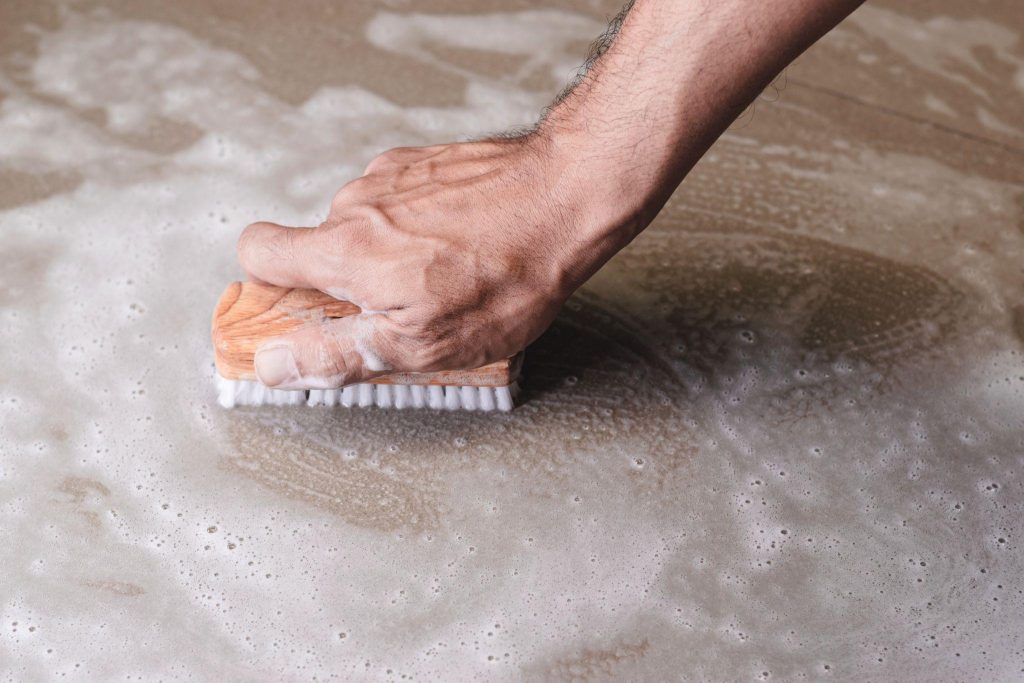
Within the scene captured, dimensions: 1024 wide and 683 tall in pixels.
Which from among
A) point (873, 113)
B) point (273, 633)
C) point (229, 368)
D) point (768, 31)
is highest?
point (768, 31)

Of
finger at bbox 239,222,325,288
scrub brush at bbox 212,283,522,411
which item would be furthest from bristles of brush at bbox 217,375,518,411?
finger at bbox 239,222,325,288

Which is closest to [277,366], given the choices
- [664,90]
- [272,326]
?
[272,326]

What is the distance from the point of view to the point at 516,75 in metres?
1.44

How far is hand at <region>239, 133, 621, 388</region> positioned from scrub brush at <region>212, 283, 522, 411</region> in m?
0.03

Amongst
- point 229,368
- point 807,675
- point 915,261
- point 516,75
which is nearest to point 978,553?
point 807,675

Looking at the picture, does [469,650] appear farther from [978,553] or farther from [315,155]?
[315,155]

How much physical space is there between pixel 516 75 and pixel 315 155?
12.6 inches

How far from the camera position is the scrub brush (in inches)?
38.9

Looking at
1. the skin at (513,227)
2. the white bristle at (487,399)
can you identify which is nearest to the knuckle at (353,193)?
the skin at (513,227)

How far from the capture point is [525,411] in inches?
42.3

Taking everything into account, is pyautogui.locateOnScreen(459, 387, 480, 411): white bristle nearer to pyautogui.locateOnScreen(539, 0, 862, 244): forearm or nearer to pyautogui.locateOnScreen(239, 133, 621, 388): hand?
pyautogui.locateOnScreen(239, 133, 621, 388): hand

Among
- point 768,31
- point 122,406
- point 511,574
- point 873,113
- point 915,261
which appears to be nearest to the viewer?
point 768,31

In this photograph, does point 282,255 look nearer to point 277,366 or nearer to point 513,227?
point 277,366

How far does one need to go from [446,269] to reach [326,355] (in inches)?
5.5
